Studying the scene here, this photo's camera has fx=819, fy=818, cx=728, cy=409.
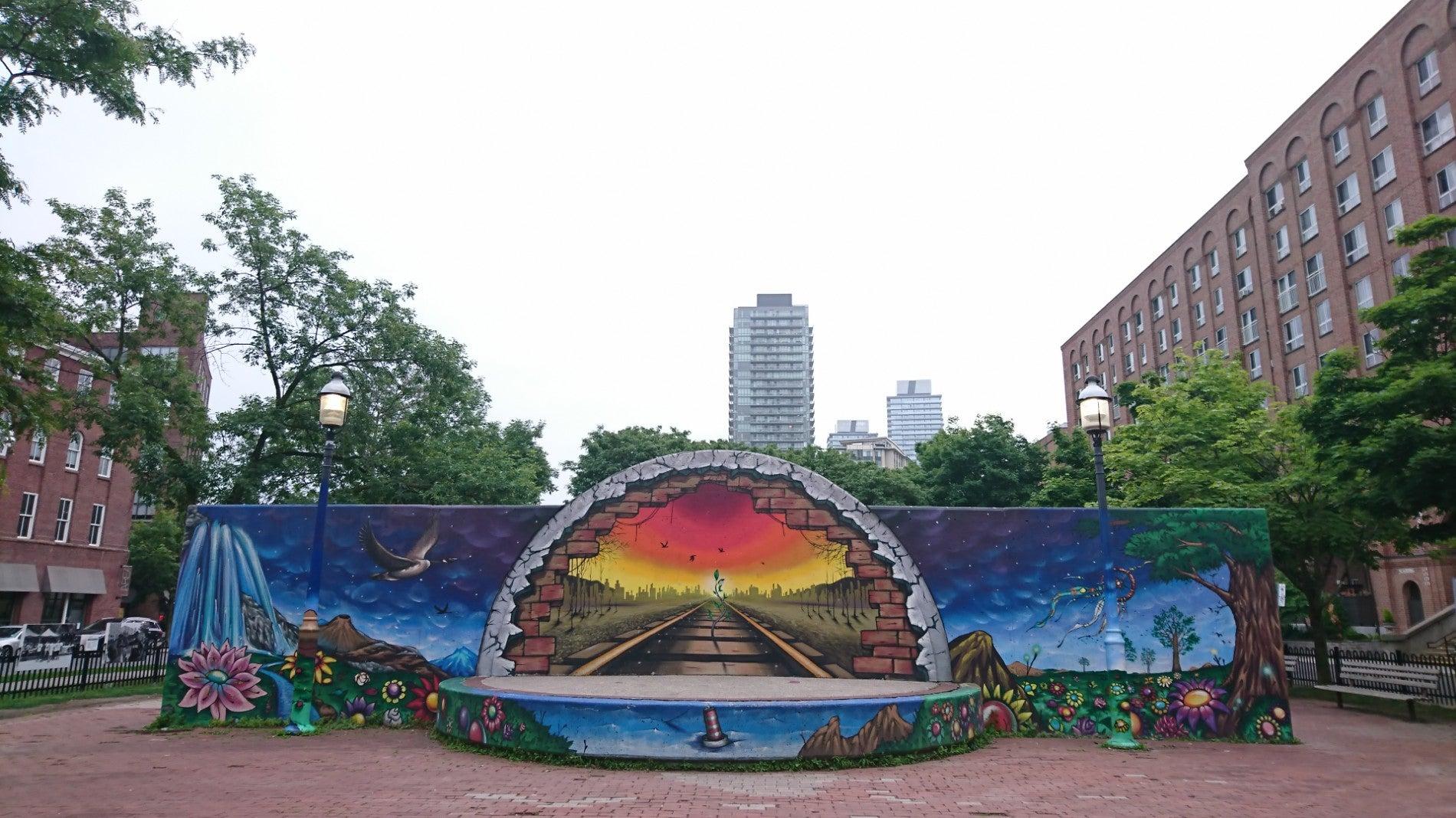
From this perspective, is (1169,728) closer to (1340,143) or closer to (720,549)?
(720,549)

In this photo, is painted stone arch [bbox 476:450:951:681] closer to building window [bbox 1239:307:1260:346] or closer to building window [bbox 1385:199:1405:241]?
building window [bbox 1385:199:1405:241]

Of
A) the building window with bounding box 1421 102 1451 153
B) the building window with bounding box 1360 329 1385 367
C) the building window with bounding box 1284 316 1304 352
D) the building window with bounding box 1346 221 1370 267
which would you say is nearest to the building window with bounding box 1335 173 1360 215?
the building window with bounding box 1346 221 1370 267

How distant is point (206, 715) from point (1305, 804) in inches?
573

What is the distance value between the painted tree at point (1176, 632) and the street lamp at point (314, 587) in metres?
12.4

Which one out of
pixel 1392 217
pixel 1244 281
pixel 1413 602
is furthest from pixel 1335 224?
pixel 1413 602

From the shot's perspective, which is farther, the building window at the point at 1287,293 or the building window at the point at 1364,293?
the building window at the point at 1287,293

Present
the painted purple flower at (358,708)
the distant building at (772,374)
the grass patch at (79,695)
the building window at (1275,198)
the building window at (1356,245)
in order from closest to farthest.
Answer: the painted purple flower at (358,708) < the grass patch at (79,695) < the building window at (1356,245) < the building window at (1275,198) < the distant building at (772,374)

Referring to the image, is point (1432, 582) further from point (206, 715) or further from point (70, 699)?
point (70, 699)

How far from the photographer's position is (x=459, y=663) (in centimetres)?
1268

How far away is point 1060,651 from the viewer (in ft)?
41.0

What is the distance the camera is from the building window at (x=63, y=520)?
113 ft

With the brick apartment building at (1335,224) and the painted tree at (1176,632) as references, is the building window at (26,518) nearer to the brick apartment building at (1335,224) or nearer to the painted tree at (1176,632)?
the painted tree at (1176,632)

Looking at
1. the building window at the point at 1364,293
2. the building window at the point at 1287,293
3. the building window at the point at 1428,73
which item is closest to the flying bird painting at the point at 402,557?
the building window at the point at 1364,293

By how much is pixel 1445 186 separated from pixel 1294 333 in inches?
389
